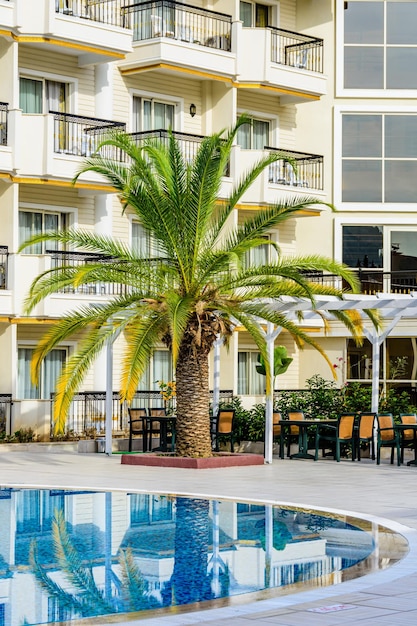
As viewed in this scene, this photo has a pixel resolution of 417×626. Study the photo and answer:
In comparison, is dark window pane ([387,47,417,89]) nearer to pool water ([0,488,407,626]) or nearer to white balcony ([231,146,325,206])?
white balcony ([231,146,325,206])

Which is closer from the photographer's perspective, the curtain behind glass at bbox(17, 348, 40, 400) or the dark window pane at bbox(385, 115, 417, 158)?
the curtain behind glass at bbox(17, 348, 40, 400)

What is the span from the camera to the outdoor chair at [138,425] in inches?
1081

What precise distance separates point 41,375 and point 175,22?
1051cm

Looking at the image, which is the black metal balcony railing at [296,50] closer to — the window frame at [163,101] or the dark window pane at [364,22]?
the dark window pane at [364,22]

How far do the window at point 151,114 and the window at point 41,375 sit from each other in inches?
273

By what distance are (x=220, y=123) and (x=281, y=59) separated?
10.1 ft

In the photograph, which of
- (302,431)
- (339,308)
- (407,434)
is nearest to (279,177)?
(302,431)

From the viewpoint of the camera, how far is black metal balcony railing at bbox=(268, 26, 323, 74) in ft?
124

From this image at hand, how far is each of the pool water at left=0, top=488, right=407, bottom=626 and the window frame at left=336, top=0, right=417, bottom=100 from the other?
23243mm

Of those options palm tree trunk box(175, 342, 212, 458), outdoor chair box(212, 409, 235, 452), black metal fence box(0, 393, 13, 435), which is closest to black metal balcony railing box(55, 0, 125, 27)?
black metal fence box(0, 393, 13, 435)

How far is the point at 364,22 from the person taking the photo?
39438 mm

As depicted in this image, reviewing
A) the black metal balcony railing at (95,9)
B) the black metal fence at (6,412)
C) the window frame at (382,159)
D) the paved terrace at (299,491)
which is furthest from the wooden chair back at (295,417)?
the window frame at (382,159)

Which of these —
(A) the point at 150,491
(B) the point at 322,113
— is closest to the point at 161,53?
Result: (B) the point at 322,113

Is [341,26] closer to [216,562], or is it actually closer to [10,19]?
[10,19]
